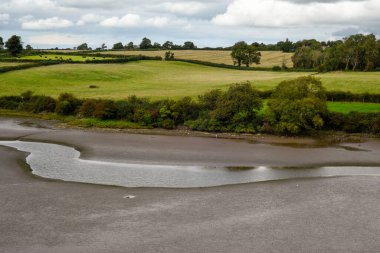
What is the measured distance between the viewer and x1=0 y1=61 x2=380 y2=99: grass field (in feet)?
204

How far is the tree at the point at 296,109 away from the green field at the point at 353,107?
356 centimetres

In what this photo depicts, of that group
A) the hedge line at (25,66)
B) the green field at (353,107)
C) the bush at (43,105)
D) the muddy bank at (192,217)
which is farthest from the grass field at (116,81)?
the muddy bank at (192,217)

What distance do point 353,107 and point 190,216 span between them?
32944 millimetres

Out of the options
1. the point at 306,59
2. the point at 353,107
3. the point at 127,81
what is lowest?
the point at 353,107

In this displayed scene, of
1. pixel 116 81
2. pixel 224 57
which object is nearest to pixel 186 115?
pixel 116 81

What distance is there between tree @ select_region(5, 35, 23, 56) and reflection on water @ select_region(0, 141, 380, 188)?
62.7 m

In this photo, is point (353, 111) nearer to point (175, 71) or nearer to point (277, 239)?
point (277, 239)

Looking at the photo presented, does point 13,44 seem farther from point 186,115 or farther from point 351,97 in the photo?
Result: point 351,97

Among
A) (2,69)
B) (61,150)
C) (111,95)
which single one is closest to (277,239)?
(61,150)

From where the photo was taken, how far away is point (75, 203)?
24.8 m

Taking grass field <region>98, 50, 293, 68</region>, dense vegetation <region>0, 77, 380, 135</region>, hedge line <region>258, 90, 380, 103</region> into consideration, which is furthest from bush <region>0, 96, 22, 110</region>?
grass field <region>98, 50, 293, 68</region>

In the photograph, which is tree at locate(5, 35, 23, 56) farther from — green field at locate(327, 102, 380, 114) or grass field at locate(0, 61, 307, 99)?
green field at locate(327, 102, 380, 114)

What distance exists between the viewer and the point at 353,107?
50219 millimetres

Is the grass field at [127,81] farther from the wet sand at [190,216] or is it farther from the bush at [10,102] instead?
the wet sand at [190,216]
